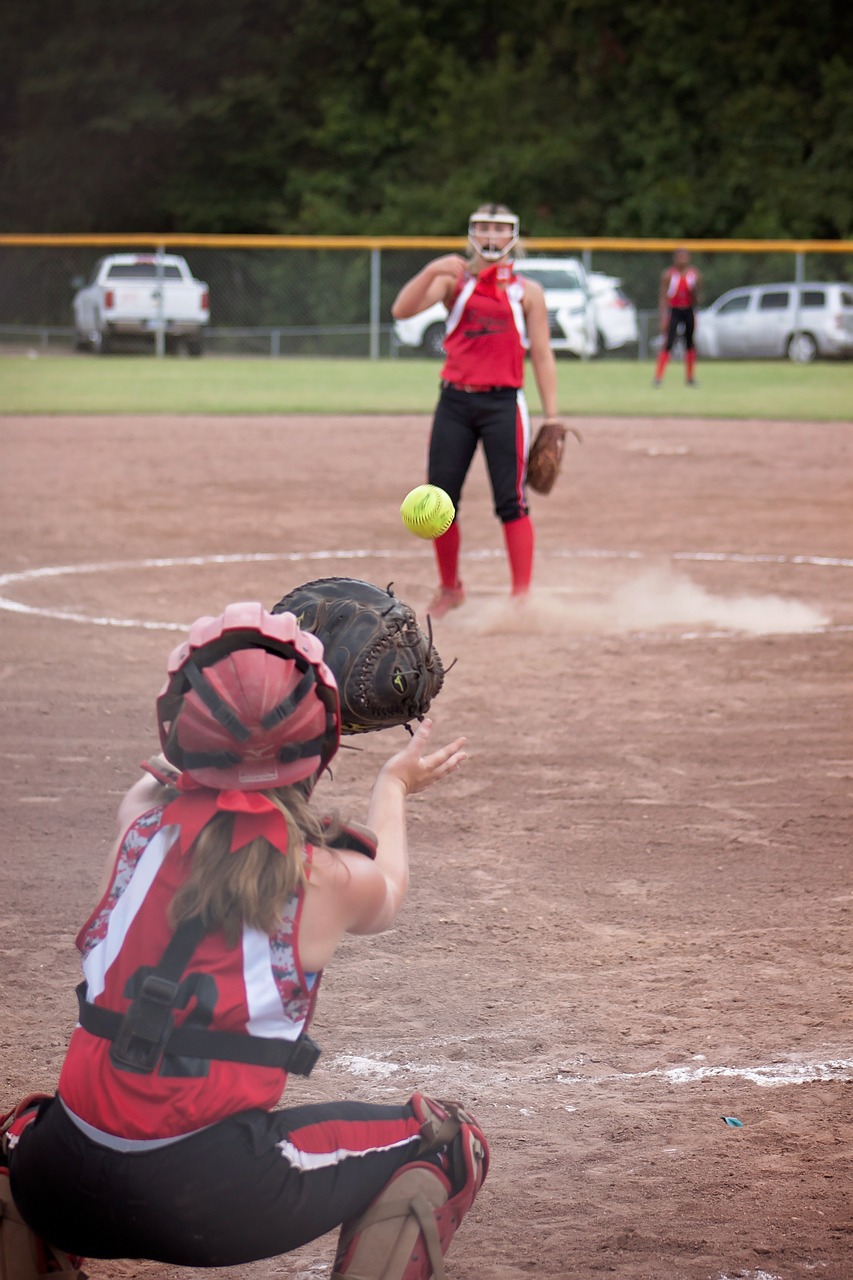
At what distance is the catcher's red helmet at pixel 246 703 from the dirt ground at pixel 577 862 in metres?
1.04

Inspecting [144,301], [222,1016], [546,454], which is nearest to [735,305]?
[144,301]

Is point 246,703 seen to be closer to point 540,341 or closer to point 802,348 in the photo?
point 540,341

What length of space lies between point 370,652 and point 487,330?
5319mm

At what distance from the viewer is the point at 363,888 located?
255 cm

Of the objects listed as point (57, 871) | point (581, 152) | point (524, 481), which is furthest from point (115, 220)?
point (57, 871)

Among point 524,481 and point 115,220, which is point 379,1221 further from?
point 115,220

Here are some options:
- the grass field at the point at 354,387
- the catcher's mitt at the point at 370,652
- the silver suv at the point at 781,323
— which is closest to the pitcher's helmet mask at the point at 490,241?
the catcher's mitt at the point at 370,652

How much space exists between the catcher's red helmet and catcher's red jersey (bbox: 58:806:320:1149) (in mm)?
140

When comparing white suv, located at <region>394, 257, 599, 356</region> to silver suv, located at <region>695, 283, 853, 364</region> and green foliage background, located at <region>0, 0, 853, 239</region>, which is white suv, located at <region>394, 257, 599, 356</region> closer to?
silver suv, located at <region>695, 283, 853, 364</region>

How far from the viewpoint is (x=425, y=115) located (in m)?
40.7

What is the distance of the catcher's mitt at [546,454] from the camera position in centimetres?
882

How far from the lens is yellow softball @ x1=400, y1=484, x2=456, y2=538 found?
461 centimetres

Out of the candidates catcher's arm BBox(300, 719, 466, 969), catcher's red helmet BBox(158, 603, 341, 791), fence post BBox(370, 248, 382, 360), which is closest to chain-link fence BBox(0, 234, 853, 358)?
fence post BBox(370, 248, 382, 360)

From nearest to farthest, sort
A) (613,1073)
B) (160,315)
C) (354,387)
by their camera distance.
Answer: (613,1073) < (354,387) < (160,315)
